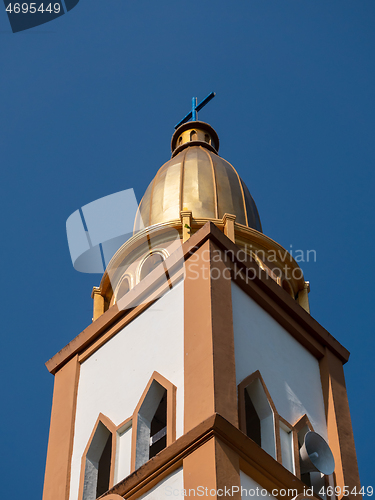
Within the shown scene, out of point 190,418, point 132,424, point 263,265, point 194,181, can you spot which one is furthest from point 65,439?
point 194,181

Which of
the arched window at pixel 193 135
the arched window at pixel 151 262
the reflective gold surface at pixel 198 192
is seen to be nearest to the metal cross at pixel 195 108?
the arched window at pixel 193 135

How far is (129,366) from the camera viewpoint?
45.1ft

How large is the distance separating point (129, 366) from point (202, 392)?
217 cm

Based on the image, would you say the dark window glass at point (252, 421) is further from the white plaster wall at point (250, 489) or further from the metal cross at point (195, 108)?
the metal cross at point (195, 108)

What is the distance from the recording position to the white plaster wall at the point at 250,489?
36.8ft

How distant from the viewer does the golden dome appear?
17.3 m

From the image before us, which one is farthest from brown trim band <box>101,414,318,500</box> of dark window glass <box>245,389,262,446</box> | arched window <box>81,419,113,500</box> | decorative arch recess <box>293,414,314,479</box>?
dark window glass <box>245,389,262,446</box>

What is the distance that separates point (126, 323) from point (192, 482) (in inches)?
155

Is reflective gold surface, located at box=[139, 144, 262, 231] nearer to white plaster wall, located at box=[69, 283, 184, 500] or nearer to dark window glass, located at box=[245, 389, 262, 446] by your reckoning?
white plaster wall, located at box=[69, 283, 184, 500]

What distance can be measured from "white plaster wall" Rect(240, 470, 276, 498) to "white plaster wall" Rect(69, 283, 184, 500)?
65.4 inches

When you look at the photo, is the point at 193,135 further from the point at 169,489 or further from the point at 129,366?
the point at 169,489

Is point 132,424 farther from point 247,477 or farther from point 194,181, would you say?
point 194,181

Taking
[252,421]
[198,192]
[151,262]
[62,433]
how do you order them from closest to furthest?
[62,433]
[252,421]
[151,262]
[198,192]

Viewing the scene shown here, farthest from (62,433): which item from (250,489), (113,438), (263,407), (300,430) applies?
(250,489)
